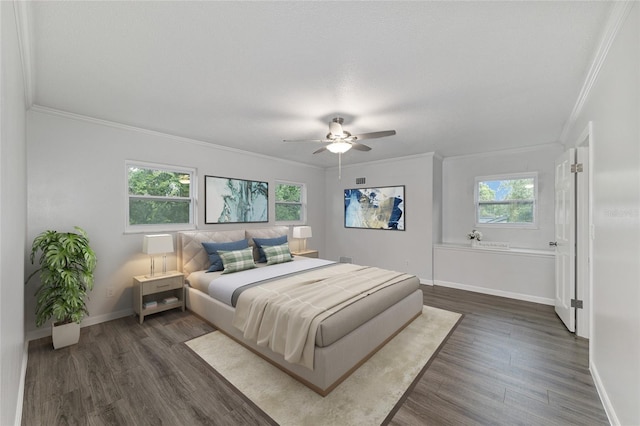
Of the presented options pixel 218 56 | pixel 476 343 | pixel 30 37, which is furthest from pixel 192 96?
pixel 476 343

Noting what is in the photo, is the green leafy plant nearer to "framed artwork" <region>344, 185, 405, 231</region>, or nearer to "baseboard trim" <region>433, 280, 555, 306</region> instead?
"framed artwork" <region>344, 185, 405, 231</region>

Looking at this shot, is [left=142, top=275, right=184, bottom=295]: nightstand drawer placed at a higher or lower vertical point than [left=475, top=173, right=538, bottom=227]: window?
lower

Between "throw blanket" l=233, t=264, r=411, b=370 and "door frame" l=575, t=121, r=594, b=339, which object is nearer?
"throw blanket" l=233, t=264, r=411, b=370

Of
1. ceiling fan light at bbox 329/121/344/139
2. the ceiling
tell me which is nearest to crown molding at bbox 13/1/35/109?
the ceiling

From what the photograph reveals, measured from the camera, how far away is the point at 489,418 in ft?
6.20

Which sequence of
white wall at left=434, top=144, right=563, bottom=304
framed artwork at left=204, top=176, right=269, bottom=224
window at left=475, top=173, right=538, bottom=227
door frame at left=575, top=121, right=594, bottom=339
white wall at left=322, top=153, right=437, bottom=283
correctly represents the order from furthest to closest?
white wall at left=322, top=153, right=437, bottom=283
window at left=475, top=173, right=538, bottom=227
framed artwork at left=204, top=176, right=269, bottom=224
white wall at left=434, top=144, right=563, bottom=304
door frame at left=575, top=121, right=594, bottom=339

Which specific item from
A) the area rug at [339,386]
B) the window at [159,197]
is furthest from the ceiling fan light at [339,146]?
the window at [159,197]

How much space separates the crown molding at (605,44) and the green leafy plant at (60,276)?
15.7 ft

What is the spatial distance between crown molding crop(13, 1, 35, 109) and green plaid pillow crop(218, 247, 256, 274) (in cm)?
264

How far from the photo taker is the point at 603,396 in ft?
6.61

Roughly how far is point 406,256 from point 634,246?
4.16m

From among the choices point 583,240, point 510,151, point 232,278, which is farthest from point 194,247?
point 510,151

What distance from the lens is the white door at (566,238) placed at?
307cm

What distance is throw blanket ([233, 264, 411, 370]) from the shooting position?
2220 millimetres
